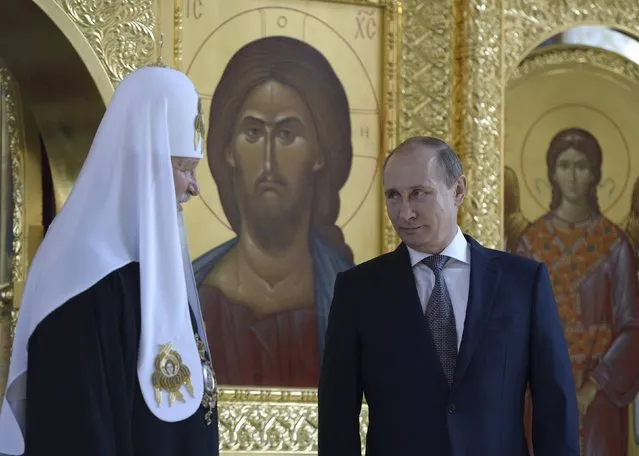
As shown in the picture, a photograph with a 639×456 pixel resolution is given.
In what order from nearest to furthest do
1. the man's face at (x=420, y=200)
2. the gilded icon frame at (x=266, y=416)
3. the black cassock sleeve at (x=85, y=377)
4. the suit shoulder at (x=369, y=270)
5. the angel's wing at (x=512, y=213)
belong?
the black cassock sleeve at (x=85, y=377) < the man's face at (x=420, y=200) < the suit shoulder at (x=369, y=270) < the gilded icon frame at (x=266, y=416) < the angel's wing at (x=512, y=213)

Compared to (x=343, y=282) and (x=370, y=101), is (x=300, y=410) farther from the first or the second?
(x=343, y=282)

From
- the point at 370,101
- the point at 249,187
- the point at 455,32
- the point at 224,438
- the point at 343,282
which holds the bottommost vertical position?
the point at 224,438

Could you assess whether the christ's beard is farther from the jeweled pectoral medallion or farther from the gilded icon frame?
the jeweled pectoral medallion

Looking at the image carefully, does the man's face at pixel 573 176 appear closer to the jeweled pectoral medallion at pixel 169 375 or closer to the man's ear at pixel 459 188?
the man's ear at pixel 459 188

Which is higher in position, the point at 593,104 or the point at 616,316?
the point at 593,104

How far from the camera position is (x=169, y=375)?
266cm

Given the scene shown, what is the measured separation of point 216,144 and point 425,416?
2183 millimetres

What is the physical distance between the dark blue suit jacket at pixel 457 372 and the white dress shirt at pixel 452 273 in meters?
0.03

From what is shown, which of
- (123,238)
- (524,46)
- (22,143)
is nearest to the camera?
(123,238)

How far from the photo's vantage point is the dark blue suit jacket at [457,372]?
305 cm

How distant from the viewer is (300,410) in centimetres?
505

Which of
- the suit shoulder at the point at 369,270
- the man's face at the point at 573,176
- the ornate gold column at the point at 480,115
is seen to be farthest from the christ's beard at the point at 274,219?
the suit shoulder at the point at 369,270

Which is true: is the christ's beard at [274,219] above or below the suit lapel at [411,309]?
above

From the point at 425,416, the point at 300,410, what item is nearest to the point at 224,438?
the point at 300,410
